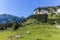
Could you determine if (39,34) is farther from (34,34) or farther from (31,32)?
(31,32)

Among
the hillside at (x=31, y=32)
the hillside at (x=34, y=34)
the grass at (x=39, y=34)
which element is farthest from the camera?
the hillside at (x=31, y=32)

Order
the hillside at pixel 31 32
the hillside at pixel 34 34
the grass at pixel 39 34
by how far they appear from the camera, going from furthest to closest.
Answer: the hillside at pixel 31 32 < the hillside at pixel 34 34 < the grass at pixel 39 34

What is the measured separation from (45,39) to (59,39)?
6289mm

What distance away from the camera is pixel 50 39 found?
74750 millimetres

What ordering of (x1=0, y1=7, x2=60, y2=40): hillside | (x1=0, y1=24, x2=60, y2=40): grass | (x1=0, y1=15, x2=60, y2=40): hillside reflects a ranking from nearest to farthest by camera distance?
(x1=0, y1=24, x2=60, y2=40): grass
(x1=0, y1=15, x2=60, y2=40): hillside
(x1=0, y1=7, x2=60, y2=40): hillside

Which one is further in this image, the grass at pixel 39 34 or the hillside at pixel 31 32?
the hillside at pixel 31 32

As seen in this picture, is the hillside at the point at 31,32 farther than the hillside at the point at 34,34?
Yes

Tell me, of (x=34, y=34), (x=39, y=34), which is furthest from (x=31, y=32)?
(x=39, y=34)

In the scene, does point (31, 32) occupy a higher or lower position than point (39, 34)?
higher

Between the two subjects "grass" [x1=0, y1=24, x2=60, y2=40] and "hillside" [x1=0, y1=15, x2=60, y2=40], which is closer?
"grass" [x1=0, y1=24, x2=60, y2=40]

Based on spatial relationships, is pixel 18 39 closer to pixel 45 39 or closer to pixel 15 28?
pixel 45 39

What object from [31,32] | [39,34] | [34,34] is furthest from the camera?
[31,32]

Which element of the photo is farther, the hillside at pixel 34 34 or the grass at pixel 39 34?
the hillside at pixel 34 34

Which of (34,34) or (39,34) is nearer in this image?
(39,34)
